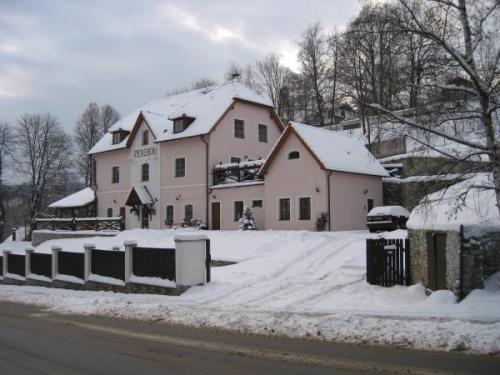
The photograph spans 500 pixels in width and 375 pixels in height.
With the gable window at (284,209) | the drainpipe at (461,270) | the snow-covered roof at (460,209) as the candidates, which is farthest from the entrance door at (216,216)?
the drainpipe at (461,270)

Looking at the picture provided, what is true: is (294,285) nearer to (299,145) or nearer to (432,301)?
(432,301)

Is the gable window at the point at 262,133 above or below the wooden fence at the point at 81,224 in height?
above

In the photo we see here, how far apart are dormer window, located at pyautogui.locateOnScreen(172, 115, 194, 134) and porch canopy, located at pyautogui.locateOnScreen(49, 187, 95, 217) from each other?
12.9 metres

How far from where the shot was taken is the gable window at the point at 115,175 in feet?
153

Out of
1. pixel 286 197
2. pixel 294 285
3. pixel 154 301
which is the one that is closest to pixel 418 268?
pixel 294 285

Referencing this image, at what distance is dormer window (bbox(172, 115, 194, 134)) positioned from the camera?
131 ft

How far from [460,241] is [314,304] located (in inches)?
150

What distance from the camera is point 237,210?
3531cm

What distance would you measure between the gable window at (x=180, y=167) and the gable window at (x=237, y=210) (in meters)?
5.71

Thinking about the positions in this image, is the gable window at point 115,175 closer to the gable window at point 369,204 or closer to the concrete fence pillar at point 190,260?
the gable window at point 369,204

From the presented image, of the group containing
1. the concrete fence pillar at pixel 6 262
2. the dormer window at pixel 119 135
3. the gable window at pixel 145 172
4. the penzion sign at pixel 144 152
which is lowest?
the concrete fence pillar at pixel 6 262

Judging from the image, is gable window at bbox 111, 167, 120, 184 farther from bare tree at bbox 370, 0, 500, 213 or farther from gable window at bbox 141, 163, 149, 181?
bare tree at bbox 370, 0, 500, 213

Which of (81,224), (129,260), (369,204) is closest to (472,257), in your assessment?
(129,260)

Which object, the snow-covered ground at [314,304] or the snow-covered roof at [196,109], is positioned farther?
the snow-covered roof at [196,109]
